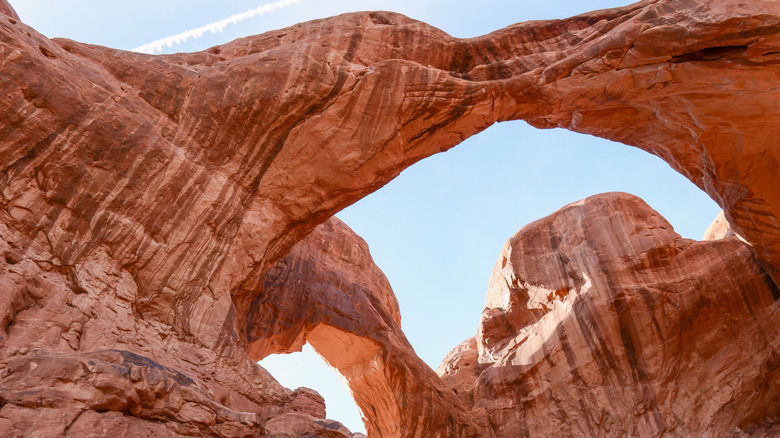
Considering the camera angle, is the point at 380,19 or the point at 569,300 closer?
the point at 380,19

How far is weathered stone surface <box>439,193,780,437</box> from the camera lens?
17.6 m

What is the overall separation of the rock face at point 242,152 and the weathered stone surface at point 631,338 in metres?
→ 0.78

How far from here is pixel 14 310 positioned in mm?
9836

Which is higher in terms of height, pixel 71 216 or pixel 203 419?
pixel 71 216

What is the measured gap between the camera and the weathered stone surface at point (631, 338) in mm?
17594

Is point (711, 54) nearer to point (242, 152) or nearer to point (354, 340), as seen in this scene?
point (242, 152)

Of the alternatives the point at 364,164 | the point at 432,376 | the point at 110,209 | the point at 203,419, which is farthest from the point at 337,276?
the point at 203,419

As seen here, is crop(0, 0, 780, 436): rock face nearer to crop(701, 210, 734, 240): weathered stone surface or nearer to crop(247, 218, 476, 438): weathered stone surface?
crop(247, 218, 476, 438): weathered stone surface

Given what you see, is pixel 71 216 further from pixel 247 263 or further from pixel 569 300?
pixel 569 300

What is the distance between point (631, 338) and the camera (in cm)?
1891

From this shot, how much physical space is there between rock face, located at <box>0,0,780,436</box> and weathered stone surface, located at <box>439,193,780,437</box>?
0.78 meters

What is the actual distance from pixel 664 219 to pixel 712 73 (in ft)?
24.7

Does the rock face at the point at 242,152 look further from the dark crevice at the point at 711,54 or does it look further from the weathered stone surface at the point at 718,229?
the weathered stone surface at the point at 718,229

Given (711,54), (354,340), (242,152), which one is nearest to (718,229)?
(711,54)
